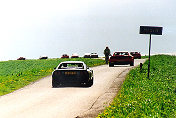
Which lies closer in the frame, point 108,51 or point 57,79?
point 57,79

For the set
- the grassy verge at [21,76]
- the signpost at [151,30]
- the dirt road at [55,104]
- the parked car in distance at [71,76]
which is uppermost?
the signpost at [151,30]

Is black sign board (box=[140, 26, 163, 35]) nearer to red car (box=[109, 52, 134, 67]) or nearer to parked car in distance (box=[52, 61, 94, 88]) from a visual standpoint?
parked car in distance (box=[52, 61, 94, 88])

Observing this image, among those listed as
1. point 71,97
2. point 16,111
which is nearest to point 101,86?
point 71,97

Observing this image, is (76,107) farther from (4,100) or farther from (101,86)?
(101,86)

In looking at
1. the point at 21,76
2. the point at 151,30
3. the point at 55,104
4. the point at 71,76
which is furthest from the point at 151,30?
the point at 21,76

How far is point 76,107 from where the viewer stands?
12.2 meters

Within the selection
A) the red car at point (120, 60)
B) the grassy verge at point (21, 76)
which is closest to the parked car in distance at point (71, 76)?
the grassy verge at point (21, 76)

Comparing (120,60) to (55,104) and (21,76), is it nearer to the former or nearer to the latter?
(21,76)

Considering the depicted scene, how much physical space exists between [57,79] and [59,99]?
4094 millimetres

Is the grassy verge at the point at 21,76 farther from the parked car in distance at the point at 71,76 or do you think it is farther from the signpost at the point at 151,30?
the signpost at the point at 151,30

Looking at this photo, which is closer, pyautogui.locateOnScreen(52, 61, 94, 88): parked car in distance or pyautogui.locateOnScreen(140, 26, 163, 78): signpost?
pyautogui.locateOnScreen(52, 61, 94, 88): parked car in distance

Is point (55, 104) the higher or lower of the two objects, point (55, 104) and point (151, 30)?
the lower

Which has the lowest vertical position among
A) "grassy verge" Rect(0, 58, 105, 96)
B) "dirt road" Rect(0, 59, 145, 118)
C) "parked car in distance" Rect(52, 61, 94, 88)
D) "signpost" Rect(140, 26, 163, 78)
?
"grassy verge" Rect(0, 58, 105, 96)

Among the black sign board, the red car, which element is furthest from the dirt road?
the red car
